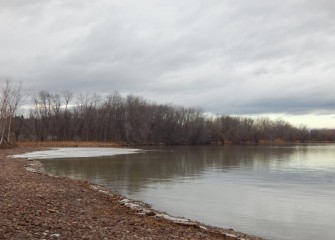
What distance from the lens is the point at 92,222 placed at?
11164mm

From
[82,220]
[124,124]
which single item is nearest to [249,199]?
[82,220]

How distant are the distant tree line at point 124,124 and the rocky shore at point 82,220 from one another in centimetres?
9875

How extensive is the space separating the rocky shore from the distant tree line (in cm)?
9875

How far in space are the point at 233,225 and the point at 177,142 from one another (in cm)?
11536

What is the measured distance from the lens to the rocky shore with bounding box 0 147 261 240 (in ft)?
30.6

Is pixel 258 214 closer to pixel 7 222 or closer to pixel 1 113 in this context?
pixel 7 222

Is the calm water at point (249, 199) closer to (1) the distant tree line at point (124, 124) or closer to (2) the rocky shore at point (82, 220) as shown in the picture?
(2) the rocky shore at point (82, 220)

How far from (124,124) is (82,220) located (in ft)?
370

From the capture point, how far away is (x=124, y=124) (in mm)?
123500

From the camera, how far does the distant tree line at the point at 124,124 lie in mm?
116500

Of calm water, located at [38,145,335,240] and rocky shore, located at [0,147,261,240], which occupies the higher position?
rocky shore, located at [0,147,261,240]

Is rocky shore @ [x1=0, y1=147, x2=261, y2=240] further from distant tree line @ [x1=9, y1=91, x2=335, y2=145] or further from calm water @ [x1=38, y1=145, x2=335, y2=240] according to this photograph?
distant tree line @ [x1=9, y1=91, x2=335, y2=145]

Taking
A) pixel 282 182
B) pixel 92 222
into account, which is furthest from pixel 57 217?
pixel 282 182

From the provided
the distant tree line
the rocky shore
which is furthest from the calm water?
the distant tree line
